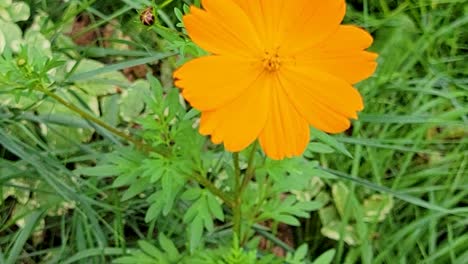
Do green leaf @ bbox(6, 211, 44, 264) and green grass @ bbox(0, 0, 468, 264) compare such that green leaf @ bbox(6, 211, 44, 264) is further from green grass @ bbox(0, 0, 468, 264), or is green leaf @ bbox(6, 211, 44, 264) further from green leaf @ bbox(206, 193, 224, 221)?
green leaf @ bbox(206, 193, 224, 221)

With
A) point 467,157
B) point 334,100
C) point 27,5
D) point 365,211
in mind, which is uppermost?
point 27,5

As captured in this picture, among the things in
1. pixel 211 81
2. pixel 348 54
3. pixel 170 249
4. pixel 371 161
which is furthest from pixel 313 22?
pixel 371 161

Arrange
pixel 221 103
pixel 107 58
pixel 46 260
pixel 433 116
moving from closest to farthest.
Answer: pixel 221 103 < pixel 46 260 < pixel 433 116 < pixel 107 58

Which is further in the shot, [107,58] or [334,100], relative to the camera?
[107,58]

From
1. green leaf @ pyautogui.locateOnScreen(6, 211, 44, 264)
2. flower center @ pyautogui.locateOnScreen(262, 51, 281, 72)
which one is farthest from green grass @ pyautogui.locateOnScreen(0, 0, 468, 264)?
flower center @ pyautogui.locateOnScreen(262, 51, 281, 72)

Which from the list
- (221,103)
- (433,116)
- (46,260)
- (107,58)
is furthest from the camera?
(107,58)

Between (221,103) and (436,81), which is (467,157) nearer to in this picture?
(436,81)

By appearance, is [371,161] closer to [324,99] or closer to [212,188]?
[212,188]

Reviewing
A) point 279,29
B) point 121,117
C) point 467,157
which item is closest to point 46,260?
point 121,117
